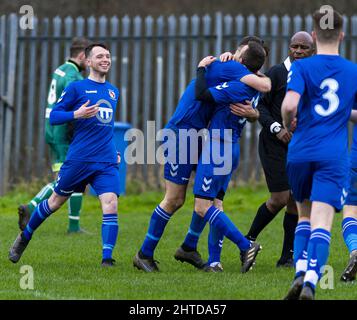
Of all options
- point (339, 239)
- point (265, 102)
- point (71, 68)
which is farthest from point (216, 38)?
point (265, 102)

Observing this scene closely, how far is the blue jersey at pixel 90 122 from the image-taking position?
9.58m

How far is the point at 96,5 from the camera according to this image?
81.1ft

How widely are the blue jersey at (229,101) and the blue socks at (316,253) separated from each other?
214 centimetres

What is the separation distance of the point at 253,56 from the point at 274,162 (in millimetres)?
1281

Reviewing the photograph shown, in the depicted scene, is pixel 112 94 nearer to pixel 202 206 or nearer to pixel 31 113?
pixel 202 206

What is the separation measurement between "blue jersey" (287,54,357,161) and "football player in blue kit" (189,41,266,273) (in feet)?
5.81

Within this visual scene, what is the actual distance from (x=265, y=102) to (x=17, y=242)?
268cm

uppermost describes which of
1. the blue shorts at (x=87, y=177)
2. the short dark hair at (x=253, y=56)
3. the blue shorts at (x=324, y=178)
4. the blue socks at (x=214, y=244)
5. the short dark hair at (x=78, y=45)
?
the short dark hair at (x=78, y=45)

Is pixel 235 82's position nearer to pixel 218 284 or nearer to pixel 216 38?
pixel 218 284

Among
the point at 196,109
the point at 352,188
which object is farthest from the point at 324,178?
the point at 196,109

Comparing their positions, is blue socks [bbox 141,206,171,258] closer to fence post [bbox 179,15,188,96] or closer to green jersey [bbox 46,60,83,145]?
green jersey [bbox 46,60,83,145]

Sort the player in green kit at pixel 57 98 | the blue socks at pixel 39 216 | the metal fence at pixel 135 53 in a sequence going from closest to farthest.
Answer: the blue socks at pixel 39 216
the player in green kit at pixel 57 98
the metal fence at pixel 135 53

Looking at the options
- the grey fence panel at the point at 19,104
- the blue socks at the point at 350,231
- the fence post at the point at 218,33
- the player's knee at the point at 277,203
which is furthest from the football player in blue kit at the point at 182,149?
the grey fence panel at the point at 19,104

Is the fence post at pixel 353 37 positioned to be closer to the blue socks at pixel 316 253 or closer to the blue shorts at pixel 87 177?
the blue shorts at pixel 87 177
